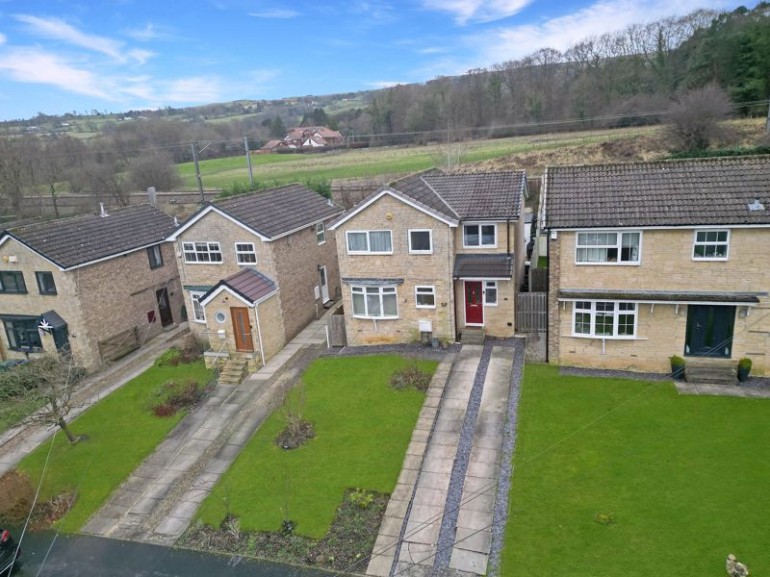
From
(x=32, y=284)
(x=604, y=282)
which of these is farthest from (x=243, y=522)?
(x=32, y=284)

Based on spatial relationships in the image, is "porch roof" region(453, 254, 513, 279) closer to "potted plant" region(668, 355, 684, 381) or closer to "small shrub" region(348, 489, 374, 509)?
"potted plant" region(668, 355, 684, 381)

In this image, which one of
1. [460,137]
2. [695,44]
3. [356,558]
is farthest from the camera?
[460,137]

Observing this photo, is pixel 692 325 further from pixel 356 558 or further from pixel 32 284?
pixel 32 284

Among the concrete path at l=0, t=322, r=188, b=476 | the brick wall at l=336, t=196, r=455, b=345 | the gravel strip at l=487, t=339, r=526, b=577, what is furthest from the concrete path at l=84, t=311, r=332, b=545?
the gravel strip at l=487, t=339, r=526, b=577

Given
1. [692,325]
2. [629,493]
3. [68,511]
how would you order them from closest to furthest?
[629,493]
[68,511]
[692,325]

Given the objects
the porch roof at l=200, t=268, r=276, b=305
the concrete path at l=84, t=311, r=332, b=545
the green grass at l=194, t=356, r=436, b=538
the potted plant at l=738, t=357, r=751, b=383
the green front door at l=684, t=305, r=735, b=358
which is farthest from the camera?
the porch roof at l=200, t=268, r=276, b=305

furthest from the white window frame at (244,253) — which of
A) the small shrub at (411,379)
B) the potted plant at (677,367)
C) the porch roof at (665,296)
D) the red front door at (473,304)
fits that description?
the potted plant at (677,367)

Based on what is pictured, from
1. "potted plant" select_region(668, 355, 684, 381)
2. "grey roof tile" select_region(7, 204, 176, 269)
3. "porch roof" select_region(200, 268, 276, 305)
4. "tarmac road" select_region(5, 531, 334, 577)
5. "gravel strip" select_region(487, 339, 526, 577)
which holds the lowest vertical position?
"tarmac road" select_region(5, 531, 334, 577)
